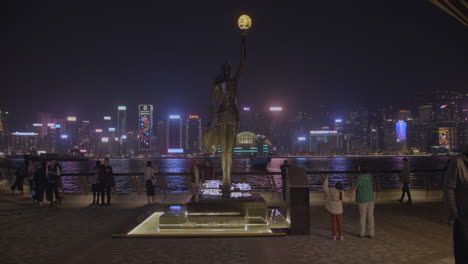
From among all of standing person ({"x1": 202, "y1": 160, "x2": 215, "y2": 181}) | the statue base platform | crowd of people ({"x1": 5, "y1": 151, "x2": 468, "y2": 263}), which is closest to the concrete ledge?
crowd of people ({"x1": 5, "y1": 151, "x2": 468, "y2": 263})

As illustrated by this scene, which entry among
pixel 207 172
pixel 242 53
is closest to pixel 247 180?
pixel 207 172

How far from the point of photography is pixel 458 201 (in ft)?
15.0

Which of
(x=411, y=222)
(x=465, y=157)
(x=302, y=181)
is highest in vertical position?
(x=465, y=157)

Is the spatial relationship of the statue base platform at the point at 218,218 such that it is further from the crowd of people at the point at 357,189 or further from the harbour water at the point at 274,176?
the harbour water at the point at 274,176

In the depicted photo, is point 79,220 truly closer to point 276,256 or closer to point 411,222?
point 276,256

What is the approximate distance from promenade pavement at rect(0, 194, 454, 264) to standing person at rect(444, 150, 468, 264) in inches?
102

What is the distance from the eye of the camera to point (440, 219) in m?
11.3

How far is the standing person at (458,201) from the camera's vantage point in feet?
14.4

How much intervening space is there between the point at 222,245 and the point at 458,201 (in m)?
4.98

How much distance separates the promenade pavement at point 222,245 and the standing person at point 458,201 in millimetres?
2602

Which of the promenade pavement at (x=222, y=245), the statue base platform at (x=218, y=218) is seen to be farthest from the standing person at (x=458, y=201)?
the statue base platform at (x=218, y=218)

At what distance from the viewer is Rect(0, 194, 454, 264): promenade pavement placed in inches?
276

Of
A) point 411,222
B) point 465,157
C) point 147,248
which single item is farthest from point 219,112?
point 465,157

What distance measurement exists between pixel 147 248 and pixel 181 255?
99 centimetres
